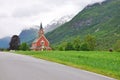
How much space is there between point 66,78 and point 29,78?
191 cm

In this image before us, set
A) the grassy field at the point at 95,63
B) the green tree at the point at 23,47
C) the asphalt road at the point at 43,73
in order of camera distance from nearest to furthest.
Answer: the asphalt road at the point at 43,73
the grassy field at the point at 95,63
the green tree at the point at 23,47

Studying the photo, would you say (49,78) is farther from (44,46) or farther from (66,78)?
(44,46)

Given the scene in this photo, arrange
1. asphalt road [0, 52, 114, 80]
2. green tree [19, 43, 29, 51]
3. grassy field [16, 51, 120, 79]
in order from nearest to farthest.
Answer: asphalt road [0, 52, 114, 80] → grassy field [16, 51, 120, 79] → green tree [19, 43, 29, 51]

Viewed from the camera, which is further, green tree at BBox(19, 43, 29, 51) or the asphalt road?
green tree at BBox(19, 43, 29, 51)

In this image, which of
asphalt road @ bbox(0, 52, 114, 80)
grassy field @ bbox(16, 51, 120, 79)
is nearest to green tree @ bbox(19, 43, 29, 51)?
grassy field @ bbox(16, 51, 120, 79)

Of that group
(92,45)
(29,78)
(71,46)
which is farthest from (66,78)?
(92,45)

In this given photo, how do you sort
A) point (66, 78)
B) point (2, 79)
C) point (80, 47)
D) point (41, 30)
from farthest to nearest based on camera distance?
1. point (41, 30)
2. point (80, 47)
3. point (66, 78)
4. point (2, 79)

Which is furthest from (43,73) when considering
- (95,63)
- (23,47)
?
(23,47)

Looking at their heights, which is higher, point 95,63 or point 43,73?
point 95,63

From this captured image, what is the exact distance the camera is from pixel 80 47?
14238cm

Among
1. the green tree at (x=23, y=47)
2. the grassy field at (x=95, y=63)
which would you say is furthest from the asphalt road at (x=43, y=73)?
the green tree at (x=23, y=47)

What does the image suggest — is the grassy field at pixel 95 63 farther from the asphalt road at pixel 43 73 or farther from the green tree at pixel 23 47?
the green tree at pixel 23 47

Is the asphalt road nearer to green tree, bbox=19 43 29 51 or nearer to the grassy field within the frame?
the grassy field

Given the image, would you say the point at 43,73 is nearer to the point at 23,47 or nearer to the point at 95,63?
the point at 95,63
